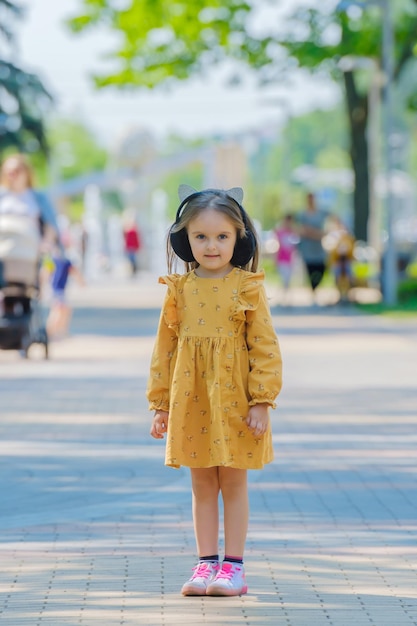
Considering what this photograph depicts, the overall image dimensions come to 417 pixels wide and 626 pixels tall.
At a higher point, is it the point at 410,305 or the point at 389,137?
the point at 389,137

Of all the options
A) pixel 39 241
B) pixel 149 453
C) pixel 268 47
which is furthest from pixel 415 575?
pixel 268 47

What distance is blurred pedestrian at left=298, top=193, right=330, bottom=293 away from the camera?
25922 millimetres

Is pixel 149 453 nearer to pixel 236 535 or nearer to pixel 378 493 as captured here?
pixel 378 493

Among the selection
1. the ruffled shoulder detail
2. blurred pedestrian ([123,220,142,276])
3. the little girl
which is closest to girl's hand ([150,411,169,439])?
the little girl

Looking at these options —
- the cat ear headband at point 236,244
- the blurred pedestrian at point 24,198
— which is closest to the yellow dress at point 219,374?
the cat ear headband at point 236,244

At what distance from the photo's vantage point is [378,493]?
821 cm

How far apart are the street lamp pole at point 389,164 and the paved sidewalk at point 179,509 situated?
1288 cm

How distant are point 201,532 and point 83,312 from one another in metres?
21.2

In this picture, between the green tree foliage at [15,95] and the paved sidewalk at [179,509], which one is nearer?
the paved sidewalk at [179,509]

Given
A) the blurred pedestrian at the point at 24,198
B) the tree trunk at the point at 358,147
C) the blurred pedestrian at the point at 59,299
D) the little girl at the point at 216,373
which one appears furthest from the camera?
the tree trunk at the point at 358,147

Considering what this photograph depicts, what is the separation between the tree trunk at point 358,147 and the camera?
3412 centimetres

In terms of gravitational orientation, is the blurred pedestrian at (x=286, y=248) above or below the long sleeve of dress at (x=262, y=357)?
below

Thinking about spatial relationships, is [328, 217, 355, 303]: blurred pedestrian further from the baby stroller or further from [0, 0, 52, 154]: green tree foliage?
the baby stroller

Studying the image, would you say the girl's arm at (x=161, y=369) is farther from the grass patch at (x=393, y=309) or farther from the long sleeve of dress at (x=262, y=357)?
the grass patch at (x=393, y=309)
